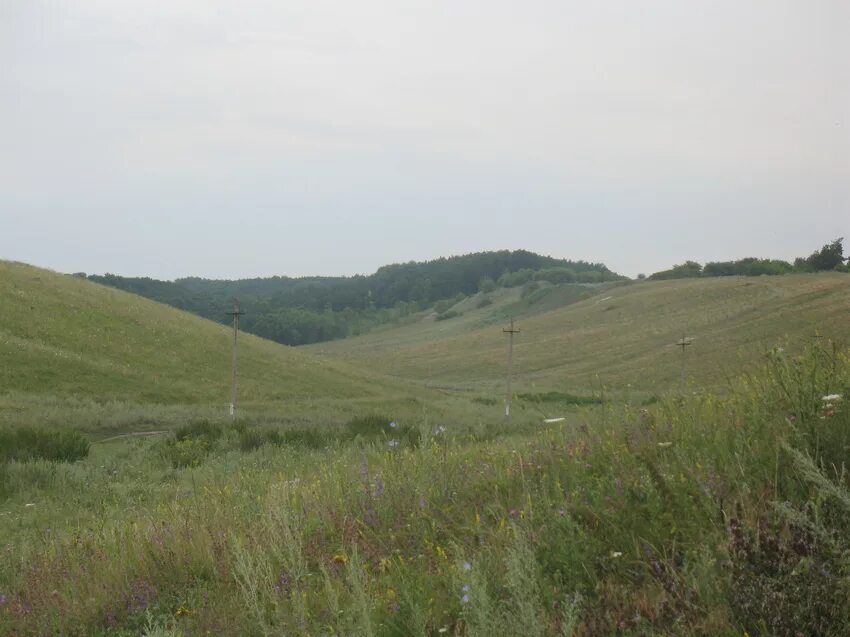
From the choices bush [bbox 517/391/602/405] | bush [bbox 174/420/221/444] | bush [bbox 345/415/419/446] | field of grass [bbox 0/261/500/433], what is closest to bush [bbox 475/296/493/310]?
field of grass [bbox 0/261/500/433]

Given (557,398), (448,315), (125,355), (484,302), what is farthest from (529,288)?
(125,355)

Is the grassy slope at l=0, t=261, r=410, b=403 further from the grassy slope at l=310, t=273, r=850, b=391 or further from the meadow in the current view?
the meadow

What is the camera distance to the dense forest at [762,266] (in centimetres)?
9994

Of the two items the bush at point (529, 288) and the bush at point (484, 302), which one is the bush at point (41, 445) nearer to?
the bush at point (529, 288)

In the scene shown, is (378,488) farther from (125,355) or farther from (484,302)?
(484,302)

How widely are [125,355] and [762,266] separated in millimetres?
105106

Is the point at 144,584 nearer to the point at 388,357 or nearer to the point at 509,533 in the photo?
the point at 509,533

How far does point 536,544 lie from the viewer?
3521mm

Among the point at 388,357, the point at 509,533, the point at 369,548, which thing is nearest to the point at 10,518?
the point at 369,548

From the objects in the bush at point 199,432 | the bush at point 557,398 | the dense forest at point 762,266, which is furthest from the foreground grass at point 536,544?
the dense forest at point 762,266

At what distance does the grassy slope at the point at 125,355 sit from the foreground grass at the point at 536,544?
24939mm

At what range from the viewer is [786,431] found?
3838mm

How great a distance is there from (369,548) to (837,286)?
3017 inches

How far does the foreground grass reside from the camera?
274 cm
